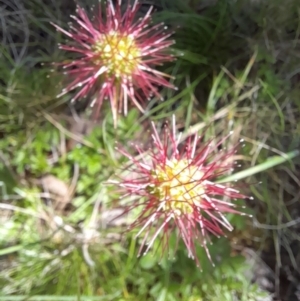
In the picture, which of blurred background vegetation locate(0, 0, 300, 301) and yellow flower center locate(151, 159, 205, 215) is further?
blurred background vegetation locate(0, 0, 300, 301)

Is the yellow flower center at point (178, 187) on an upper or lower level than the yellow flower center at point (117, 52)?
lower

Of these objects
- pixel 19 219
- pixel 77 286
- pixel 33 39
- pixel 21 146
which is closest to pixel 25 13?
pixel 33 39

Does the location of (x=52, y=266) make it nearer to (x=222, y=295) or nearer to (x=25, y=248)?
(x=25, y=248)

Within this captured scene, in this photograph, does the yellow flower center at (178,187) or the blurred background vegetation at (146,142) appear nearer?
the yellow flower center at (178,187)

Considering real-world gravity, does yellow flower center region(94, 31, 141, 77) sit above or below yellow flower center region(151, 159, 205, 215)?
above
